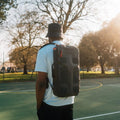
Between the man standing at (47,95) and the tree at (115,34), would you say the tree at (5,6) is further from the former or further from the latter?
the tree at (115,34)

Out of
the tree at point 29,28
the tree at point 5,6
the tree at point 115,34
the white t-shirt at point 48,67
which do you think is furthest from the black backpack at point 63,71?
the tree at point 115,34

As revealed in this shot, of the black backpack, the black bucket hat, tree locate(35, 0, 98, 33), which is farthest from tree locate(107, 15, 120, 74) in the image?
the black backpack

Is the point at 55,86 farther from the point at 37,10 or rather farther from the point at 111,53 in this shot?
the point at 111,53

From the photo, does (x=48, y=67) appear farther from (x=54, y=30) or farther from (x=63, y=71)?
(x=54, y=30)

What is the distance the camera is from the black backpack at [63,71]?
2.08 meters

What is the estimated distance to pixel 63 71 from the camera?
6.86 ft

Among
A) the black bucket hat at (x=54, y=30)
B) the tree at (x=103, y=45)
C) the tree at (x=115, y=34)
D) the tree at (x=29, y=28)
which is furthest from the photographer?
the tree at (x=103, y=45)

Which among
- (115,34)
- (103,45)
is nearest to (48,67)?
(115,34)

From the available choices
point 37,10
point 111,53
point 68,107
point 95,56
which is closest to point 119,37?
point 111,53

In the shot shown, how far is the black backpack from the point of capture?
2.08 m

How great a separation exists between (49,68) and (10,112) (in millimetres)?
4424

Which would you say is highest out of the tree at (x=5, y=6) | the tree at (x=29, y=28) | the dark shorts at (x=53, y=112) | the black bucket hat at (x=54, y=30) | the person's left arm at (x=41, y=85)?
the tree at (x=5, y=6)

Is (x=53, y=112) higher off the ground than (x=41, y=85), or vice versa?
(x=41, y=85)

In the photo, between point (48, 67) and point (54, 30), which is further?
point (54, 30)
